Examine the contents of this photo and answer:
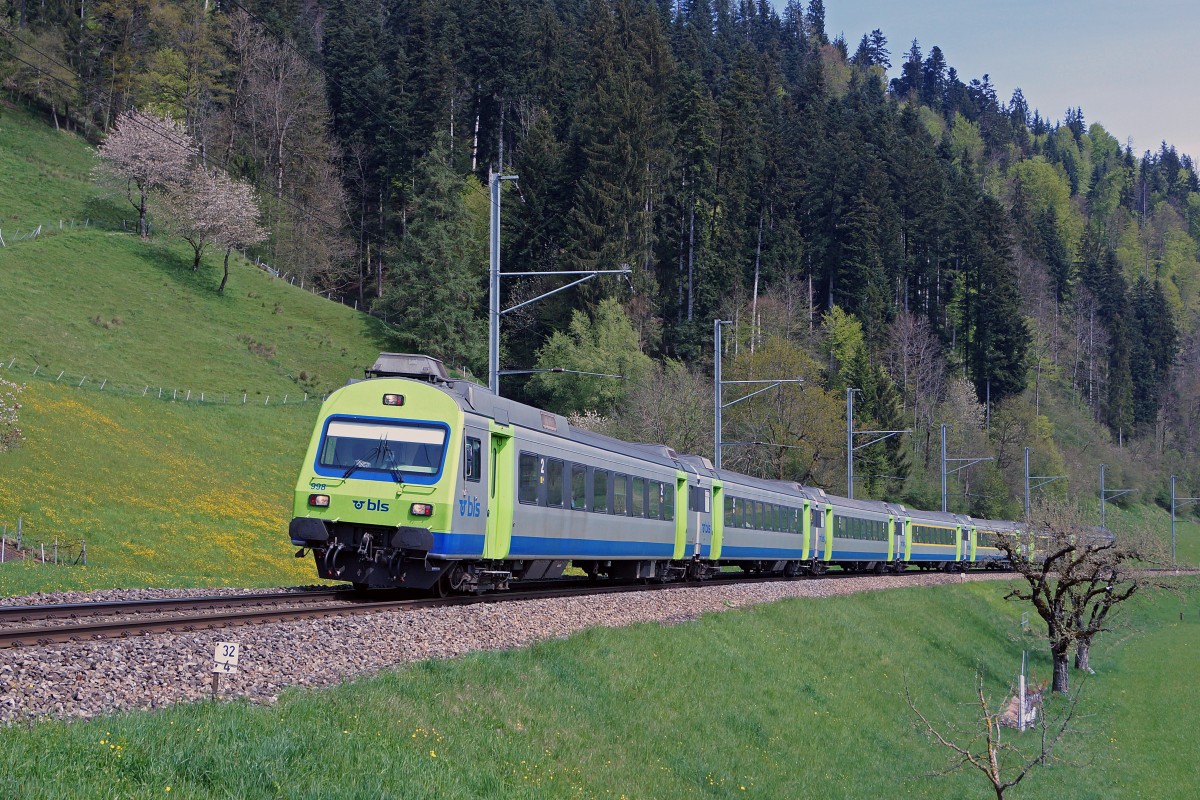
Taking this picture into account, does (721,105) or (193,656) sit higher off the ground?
(721,105)

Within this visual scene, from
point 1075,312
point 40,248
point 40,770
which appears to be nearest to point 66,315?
point 40,248

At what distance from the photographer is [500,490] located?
18188 millimetres

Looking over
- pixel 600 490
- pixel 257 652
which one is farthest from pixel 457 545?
pixel 600 490

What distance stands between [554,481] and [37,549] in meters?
13.5

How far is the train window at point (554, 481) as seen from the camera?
20.1 metres

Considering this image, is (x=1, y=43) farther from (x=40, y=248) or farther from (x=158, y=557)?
(x=158, y=557)

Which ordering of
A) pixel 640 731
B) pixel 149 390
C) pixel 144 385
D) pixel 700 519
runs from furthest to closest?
pixel 144 385
pixel 149 390
pixel 700 519
pixel 640 731

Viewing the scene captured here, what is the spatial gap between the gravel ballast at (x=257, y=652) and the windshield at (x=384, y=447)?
2218mm

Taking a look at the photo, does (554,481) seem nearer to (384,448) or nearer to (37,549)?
(384,448)

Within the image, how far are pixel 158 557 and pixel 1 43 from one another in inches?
2750

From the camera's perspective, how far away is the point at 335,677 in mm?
10633

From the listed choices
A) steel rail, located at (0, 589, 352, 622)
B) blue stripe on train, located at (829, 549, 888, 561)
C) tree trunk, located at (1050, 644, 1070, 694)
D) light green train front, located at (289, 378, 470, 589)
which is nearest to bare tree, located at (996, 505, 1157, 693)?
tree trunk, located at (1050, 644, 1070, 694)

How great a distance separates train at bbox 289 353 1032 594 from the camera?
53.8ft

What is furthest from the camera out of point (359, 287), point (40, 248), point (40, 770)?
point (359, 287)
